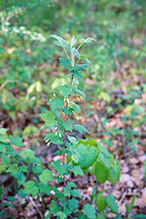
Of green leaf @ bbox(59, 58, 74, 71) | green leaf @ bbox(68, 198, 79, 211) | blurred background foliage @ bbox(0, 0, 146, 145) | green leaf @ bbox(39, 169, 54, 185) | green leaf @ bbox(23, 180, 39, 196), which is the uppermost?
blurred background foliage @ bbox(0, 0, 146, 145)

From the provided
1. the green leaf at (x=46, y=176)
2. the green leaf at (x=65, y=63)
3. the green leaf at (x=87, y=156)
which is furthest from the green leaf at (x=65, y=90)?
the green leaf at (x=46, y=176)

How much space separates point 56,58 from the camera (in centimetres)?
475

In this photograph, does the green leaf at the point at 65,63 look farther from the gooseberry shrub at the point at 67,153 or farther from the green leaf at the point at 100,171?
the green leaf at the point at 100,171

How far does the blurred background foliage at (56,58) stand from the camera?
2.89 m

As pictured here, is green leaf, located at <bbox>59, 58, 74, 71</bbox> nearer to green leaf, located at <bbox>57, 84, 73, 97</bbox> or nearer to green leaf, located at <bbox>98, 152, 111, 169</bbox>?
green leaf, located at <bbox>57, 84, 73, 97</bbox>

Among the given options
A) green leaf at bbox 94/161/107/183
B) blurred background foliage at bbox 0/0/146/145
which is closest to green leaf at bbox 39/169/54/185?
green leaf at bbox 94/161/107/183

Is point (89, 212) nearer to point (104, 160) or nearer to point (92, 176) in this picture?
point (104, 160)

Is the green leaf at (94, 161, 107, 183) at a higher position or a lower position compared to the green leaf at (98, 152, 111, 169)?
lower

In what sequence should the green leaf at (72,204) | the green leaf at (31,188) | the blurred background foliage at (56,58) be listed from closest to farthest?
1. the green leaf at (31,188)
2. the green leaf at (72,204)
3. the blurred background foliage at (56,58)

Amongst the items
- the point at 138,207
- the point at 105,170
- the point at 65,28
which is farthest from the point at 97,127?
the point at 65,28

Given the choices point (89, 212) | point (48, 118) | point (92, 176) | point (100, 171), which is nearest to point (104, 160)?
point (100, 171)

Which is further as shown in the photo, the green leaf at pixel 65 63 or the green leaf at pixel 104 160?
the green leaf at pixel 104 160

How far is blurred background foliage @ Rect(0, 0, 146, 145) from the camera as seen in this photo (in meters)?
2.89

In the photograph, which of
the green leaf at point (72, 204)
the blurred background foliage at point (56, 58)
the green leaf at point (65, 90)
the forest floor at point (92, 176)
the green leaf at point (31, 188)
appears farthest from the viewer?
the blurred background foliage at point (56, 58)
